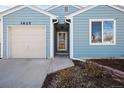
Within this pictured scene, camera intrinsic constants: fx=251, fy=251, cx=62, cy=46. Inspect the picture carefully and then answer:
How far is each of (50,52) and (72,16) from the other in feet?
9.15

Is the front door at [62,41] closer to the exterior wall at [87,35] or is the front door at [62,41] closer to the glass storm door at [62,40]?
the glass storm door at [62,40]

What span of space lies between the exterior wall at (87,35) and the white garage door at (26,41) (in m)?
2.37

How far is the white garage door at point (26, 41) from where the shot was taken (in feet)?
55.9

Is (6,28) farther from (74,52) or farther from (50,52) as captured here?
(74,52)

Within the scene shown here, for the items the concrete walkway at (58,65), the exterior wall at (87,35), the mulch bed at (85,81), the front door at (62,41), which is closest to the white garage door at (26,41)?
the exterior wall at (87,35)

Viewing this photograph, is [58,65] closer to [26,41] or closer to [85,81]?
[85,81]

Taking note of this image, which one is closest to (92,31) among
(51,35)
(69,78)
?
(51,35)

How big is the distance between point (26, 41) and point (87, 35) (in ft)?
13.6

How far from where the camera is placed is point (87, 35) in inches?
642

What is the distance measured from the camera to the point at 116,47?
1630 centimetres

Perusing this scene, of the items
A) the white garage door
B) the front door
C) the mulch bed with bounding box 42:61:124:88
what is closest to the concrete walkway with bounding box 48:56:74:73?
the mulch bed with bounding box 42:61:124:88

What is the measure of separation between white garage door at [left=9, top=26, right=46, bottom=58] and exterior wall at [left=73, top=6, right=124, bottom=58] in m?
2.37

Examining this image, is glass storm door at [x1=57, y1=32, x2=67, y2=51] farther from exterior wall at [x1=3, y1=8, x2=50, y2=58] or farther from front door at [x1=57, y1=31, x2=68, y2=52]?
exterior wall at [x1=3, y1=8, x2=50, y2=58]

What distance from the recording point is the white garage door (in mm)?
17031
